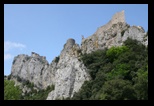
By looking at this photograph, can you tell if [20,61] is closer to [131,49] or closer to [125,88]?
[131,49]

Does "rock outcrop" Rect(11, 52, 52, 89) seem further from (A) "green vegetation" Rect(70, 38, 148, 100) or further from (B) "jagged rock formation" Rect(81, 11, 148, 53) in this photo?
(A) "green vegetation" Rect(70, 38, 148, 100)

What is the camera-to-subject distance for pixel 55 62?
57812mm

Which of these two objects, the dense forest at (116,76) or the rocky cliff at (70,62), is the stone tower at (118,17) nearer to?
the rocky cliff at (70,62)

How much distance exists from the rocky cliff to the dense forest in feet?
5.83

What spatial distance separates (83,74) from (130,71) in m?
6.90

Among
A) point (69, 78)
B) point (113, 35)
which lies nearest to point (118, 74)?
point (69, 78)

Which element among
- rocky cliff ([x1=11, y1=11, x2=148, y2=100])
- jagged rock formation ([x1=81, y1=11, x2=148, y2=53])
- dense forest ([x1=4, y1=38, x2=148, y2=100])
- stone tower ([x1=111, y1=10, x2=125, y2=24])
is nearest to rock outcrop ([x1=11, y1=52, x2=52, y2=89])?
rocky cliff ([x1=11, y1=11, x2=148, y2=100])

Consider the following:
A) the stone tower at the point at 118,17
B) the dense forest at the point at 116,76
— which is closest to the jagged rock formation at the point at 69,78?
the dense forest at the point at 116,76

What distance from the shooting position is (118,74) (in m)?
32.0

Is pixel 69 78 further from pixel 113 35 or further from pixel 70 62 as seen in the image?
pixel 113 35

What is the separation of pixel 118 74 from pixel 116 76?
5.00 ft

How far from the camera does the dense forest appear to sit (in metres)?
23.3

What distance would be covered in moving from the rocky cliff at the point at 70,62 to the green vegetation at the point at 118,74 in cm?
170

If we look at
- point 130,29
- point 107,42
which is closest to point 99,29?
point 107,42
